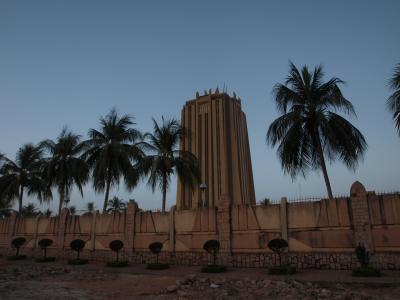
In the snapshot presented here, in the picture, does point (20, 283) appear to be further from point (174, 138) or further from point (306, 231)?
point (174, 138)

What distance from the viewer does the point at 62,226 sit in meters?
25.7

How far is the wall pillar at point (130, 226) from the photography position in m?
21.5

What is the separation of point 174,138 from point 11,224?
16889 millimetres

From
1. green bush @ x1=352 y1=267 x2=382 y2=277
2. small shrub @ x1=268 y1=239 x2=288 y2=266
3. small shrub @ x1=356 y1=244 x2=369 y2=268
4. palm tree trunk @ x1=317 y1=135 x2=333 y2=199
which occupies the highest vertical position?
palm tree trunk @ x1=317 y1=135 x2=333 y2=199

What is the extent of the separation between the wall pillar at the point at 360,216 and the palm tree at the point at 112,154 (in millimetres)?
16134

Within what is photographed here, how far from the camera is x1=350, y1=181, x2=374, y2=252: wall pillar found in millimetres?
14641

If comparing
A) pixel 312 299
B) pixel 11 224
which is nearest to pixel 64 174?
pixel 11 224

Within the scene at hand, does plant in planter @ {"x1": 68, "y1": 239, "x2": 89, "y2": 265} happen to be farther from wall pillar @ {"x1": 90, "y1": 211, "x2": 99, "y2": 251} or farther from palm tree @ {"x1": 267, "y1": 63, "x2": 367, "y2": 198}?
palm tree @ {"x1": 267, "y1": 63, "x2": 367, "y2": 198}

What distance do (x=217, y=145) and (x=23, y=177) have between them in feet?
125

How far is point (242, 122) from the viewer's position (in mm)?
71250

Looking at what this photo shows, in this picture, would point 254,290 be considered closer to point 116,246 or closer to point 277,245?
point 277,245

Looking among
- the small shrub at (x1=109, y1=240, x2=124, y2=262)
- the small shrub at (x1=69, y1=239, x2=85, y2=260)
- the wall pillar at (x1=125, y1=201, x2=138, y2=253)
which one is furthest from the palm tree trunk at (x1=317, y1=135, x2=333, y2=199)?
the small shrub at (x1=69, y1=239, x2=85, y2=260)

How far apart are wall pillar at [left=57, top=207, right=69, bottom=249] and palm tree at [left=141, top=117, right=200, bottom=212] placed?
7.08 m

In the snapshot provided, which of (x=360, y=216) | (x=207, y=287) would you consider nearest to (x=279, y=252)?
(x=360, y=216)
